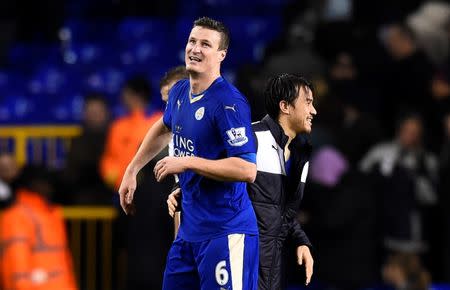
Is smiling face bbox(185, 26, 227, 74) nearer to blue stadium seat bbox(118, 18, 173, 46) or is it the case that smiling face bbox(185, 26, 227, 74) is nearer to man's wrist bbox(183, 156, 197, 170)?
man's wrist bbox(183, 156, 197, 170)

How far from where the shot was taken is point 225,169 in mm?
7074

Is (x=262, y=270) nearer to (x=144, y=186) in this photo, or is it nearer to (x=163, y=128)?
(x=163, y=128)

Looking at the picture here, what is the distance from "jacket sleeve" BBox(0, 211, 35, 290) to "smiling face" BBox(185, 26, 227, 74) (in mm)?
4712

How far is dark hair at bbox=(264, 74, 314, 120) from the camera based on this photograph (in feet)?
25.0

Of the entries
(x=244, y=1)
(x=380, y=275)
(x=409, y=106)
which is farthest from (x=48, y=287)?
(x=244, y=1)

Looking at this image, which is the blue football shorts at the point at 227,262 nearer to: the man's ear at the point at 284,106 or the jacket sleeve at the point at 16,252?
the man's ear at the point at 284,106

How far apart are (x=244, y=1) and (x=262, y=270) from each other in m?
9.04

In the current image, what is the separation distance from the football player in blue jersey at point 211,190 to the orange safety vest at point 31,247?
442cm

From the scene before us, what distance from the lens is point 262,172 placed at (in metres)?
7.57

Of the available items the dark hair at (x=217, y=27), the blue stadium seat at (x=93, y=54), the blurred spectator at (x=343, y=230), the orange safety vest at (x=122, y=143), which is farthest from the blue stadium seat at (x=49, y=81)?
the dark hair at (x=217, y=27)

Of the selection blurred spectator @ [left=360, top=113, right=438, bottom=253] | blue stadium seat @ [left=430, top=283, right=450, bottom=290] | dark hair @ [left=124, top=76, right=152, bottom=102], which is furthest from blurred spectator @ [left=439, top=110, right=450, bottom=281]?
dark hair @ [left=124, top=76, right=152, bottom=102]

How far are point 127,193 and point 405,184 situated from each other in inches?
202

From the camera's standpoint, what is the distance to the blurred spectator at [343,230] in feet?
39.5

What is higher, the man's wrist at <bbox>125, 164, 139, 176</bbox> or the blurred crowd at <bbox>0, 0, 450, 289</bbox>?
the man's wrist at <bbox>125, 164, 139, 176</bbox>
